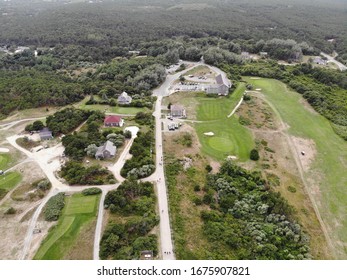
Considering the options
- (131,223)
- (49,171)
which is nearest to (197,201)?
(131,223)

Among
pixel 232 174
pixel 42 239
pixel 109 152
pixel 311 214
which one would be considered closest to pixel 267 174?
pixel 232 174

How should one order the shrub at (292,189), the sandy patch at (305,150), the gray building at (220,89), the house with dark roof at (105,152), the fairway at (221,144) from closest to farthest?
the shrub at (292,189) → the house with dark roof at (105,152) → the sandy patch at (305,150) → the fairway at (221,144) → the gray building at (220,89)

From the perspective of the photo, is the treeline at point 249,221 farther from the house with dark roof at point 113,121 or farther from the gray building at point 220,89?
the gray building at point 220,89

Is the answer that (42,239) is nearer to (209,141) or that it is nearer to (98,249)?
(98,249)

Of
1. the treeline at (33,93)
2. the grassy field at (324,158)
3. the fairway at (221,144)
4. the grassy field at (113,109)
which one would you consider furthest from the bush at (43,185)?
the grassy field at (324,158)

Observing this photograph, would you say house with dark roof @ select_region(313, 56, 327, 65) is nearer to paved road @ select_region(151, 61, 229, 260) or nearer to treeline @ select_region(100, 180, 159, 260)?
paved road @ select_region(151, 61, 229, 260)

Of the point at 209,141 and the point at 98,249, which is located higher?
the point at 98,249
